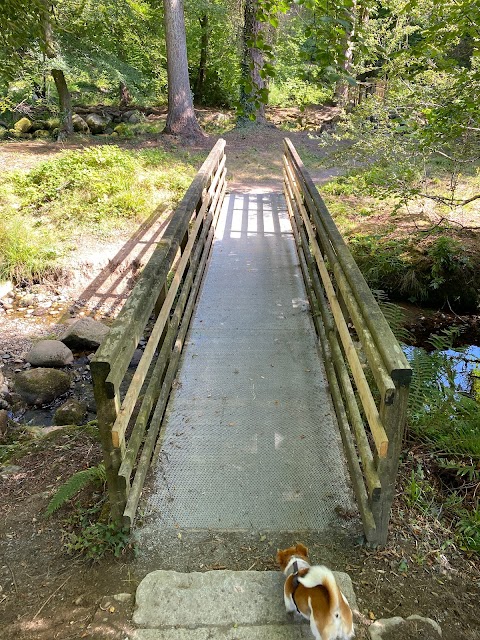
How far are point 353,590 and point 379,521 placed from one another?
1.11 ft

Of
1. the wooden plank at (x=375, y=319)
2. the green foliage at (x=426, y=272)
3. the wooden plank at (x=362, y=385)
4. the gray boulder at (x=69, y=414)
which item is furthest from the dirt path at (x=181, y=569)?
the green foliage at (x=426, y=272)

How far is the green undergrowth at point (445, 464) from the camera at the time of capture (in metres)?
2.58

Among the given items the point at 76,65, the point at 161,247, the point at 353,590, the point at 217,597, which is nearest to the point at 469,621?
the point at 353,590

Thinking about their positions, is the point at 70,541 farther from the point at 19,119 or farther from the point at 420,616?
the point at 19,119

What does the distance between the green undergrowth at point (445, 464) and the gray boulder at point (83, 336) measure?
400 cm

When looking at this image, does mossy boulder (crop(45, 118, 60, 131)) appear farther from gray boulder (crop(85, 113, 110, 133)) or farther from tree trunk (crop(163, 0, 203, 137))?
tree trunk (crop(163, 0, 203, 137))

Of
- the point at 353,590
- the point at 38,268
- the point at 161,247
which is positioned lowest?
the point at 38,268

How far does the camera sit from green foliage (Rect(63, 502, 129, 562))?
2.35 meters

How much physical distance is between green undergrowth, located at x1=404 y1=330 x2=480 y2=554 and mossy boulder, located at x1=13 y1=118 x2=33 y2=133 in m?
17.4

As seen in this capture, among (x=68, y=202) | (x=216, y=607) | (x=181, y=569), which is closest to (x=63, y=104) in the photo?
(x=68, y=202)

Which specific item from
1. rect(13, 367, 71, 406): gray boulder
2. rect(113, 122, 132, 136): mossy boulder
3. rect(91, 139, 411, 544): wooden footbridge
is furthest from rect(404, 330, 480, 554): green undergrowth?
rect(113, 122, 132, 136): mossy boulder

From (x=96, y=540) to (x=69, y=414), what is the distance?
2709mm

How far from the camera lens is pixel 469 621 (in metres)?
2.06

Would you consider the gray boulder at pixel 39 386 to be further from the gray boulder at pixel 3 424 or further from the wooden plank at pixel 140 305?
the wooden plank at pixel 140 305
